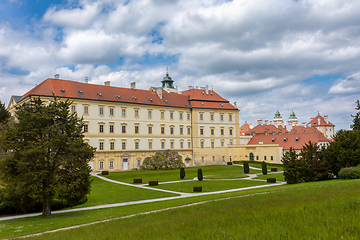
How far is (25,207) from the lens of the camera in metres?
23.3

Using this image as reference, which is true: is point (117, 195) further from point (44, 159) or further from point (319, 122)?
point (319, 122)

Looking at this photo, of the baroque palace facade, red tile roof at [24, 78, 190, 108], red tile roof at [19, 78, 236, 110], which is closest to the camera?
red tile roof at [24, 78, 190, 108]

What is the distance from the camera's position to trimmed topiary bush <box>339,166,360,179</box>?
26656 millimetres

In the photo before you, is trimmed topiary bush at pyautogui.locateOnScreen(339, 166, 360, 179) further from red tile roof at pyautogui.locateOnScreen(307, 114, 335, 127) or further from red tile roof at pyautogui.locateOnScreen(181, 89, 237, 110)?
red tile roof at pyautogui.locateOnScreen(307, 114, 335, 127)

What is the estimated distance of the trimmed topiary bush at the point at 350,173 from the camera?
2666cm

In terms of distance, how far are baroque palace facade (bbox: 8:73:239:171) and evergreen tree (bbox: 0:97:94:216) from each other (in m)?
28.6

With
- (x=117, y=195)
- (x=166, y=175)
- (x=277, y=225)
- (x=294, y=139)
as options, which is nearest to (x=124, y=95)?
(x=166, y=175)

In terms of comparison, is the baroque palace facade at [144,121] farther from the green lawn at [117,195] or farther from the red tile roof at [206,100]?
the green lawn at [117,195]

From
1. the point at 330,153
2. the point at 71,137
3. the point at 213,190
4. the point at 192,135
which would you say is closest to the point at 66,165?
the point at 71,137

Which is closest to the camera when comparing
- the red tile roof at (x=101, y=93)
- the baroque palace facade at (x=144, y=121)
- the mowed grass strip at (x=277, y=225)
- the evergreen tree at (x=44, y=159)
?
the mowed grass strip at (x=277, y=225)

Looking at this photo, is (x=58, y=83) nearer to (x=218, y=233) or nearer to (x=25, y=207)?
(x=25, y=207)

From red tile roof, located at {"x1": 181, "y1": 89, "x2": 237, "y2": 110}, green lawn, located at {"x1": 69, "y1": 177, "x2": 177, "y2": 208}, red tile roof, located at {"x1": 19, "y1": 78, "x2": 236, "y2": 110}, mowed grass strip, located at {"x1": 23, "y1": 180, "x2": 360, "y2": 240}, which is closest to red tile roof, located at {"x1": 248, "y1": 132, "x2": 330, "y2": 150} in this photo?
red tile roof, located at {"x1": 181, "y1": 89, "x2": 237, "y2": 110}

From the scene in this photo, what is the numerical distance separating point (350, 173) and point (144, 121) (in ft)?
135

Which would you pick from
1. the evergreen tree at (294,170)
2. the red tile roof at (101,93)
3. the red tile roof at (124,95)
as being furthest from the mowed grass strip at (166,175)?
the red tile roof at (124,95)
